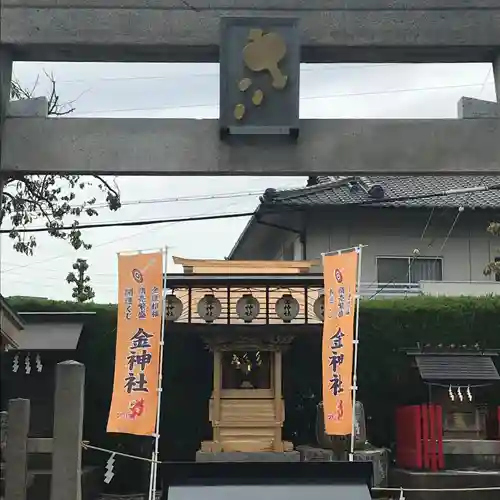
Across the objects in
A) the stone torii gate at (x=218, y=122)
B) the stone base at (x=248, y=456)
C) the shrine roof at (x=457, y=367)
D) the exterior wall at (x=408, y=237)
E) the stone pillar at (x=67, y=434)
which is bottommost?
the stone base at (x=248, y=456)

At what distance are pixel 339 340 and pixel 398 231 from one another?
804cm

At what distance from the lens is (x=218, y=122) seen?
7.53 m

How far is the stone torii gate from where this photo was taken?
7508 mm

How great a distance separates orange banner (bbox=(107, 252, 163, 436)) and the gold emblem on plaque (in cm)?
456

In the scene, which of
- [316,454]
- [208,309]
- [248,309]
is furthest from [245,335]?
[316,454]

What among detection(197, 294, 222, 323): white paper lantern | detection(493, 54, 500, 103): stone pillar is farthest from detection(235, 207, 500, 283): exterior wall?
detection(493, 54, 500, 103): stone pillar

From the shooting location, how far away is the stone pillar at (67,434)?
9258mm

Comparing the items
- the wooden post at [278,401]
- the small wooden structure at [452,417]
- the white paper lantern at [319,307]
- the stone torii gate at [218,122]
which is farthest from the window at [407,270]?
the stone torii gate at [218,122]

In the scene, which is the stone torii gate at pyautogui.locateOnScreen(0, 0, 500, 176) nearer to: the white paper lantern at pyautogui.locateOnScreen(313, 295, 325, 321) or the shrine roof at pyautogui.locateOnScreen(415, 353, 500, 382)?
the white paper lantern at pyautogui.locateOnScreen(313, 295, 325, 321)

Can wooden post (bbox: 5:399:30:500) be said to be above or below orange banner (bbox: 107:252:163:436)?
below

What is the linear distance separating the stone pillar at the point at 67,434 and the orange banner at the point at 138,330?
5.77ft

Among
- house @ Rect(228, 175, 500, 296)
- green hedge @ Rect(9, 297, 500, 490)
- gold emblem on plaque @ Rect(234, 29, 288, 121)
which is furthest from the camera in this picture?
house @ Rect(228, 175, 500, 296)

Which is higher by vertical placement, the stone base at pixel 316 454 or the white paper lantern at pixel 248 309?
the white paper lantern at pixel 248 309

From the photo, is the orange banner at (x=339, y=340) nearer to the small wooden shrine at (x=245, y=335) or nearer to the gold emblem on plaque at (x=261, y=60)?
the small wooden shrine at (x=245, y=335)
